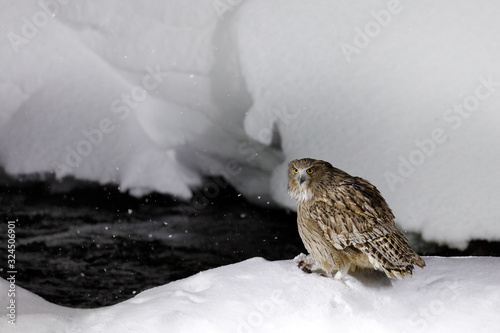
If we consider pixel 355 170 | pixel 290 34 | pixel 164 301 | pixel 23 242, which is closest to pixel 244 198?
pixel 355 170

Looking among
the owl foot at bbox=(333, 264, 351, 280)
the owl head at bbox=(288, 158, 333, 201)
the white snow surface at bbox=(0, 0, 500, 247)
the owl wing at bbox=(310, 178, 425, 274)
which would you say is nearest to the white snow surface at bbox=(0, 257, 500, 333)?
the owl foot at bbox=(333, 264, 351, 280)

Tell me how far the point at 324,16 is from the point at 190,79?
3.07 ft

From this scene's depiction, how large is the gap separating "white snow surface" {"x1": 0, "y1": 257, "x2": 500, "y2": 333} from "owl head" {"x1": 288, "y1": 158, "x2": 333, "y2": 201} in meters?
0.33

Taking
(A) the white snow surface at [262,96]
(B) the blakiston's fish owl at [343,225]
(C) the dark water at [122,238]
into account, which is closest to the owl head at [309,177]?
Result: (B) the blakiston's fish owl at [343,225]

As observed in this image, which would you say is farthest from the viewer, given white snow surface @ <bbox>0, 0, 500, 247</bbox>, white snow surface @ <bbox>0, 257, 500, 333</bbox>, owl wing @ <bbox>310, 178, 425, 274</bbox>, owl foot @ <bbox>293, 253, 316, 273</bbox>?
white snow surface @ <bbox>0, 0, 500, 247</bbox>

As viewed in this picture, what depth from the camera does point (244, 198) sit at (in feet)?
13.9

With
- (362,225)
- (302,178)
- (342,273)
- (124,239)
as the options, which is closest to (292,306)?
(342,273)

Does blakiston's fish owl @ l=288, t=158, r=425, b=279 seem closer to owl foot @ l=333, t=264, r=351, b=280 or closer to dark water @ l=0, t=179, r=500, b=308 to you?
owl foot @ l=333, t=264, r=351, b=280

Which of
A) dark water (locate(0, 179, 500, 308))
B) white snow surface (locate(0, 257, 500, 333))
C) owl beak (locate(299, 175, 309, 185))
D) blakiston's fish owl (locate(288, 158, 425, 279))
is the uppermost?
owl beak (locate(299, 175, 309, 185))

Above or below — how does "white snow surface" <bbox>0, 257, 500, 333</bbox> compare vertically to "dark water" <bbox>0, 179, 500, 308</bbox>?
above

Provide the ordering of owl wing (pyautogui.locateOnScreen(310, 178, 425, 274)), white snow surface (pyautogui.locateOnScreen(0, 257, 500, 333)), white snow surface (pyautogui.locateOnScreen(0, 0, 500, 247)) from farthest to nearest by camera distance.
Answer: white snow surface (pyautogui.locateOnScreen(0, 0, 500, 247))
owl wing (pyautogui.locateOnScreen(310, 178, 425, 274))
white snow surface (pyautogui.locateOnScreen(0, 257, 500, 333))

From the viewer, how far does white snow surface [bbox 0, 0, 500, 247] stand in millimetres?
3859

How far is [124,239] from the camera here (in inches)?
164

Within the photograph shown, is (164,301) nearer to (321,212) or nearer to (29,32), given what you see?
(321,212)
